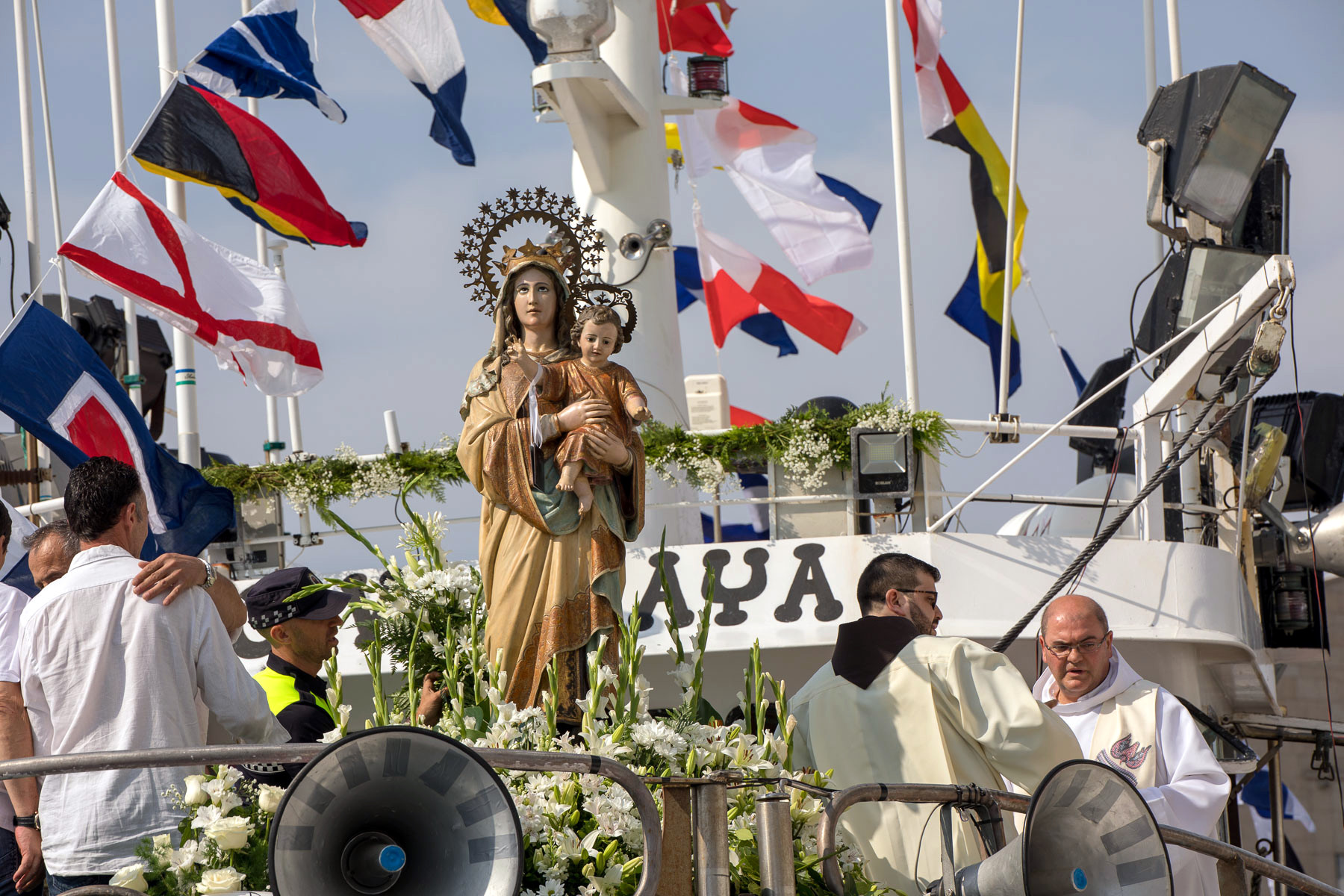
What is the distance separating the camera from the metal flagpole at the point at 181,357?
1075 centimetres

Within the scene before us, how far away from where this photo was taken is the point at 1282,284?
749 centimetres

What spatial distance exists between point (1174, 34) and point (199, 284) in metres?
7.78

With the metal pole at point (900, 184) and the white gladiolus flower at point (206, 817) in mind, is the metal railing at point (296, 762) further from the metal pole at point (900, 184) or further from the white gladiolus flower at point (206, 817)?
the metal pole at point (900, 184)

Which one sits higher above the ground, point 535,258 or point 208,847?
point 535,258

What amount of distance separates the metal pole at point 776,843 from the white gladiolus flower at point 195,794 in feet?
4.32

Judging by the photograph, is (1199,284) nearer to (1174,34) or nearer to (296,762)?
(1174,34)

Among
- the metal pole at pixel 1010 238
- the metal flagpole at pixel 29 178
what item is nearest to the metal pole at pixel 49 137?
the metal flagpole at pixel 29 178

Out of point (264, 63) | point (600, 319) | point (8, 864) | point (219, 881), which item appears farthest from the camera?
point (264, 63)

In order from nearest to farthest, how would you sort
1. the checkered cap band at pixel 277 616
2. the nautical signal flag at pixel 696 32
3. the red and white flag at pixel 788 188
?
the checkered cap band at pixel 277 616
the red and white flag at pixel 788 188
the nautical signal flag at pixel 696 32

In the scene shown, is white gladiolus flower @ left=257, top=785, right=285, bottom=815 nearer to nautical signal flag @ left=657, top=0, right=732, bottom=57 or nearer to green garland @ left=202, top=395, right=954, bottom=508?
green garland @ left=202, top=395, right=954, bottom=508

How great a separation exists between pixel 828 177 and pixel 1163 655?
23.9 feet

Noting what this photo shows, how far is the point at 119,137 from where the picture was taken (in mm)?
12102

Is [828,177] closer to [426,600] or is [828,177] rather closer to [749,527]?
[749,527]

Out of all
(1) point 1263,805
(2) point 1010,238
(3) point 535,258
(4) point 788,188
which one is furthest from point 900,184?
(1) point 1263,805
